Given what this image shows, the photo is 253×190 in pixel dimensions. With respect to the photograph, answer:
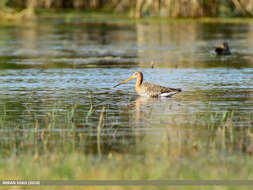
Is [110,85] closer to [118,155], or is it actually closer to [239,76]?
[239,76]

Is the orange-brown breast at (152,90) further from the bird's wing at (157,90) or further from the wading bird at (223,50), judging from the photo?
the wading bird at (223,50)

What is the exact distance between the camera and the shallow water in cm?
1270

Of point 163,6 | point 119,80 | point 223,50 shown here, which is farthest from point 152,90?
point 163,6

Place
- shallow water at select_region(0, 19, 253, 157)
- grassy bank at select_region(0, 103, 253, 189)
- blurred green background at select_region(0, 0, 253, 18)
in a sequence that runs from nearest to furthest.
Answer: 1. grassy bank at select_region(0, 103, 253, 189)
2. shallow water at select_region(0, 19, 253, 157)
3. blurred green background at select_region(0, 0, 253, 18)

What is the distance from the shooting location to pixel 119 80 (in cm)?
1952

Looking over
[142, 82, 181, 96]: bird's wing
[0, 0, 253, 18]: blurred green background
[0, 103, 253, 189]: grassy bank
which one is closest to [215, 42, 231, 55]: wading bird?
[142, 82, 181, 96]: bird's wing

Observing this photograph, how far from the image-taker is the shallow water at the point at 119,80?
1270 cm

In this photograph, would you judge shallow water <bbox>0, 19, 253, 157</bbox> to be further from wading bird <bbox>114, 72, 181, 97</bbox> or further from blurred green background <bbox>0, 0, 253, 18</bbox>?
blurred green background <bbox>0, 0, 253, 18</bbox>

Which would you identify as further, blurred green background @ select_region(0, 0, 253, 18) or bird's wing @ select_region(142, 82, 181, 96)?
blurred green background @ select_region(0, 0, 253, 18)

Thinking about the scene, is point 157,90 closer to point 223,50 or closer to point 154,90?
point 154,90

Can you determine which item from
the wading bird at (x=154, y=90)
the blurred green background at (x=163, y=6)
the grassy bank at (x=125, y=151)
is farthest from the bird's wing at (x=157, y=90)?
the blurred green background at (x=163, y=6)

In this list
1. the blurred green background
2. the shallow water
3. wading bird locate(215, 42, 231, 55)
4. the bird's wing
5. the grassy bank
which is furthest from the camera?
the blurred green background

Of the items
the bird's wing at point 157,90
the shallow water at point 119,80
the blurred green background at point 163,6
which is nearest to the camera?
the shallow water at point 119,80

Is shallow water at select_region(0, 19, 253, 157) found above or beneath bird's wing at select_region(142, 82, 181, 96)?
beneath
